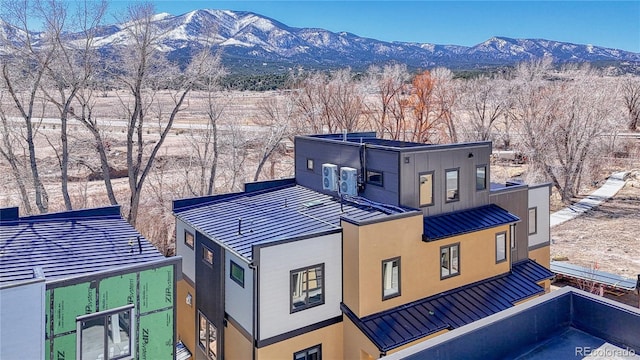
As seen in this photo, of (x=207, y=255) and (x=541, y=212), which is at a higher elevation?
(x=541, y=212)

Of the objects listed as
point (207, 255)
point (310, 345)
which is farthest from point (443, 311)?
point (207, 255)

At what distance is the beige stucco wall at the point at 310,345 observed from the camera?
8828 mm

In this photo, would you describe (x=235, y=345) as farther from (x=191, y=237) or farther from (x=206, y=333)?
(x=191, y=237)

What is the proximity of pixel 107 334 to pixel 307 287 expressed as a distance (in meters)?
3.70

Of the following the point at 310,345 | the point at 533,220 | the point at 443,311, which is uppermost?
the point at 533,220

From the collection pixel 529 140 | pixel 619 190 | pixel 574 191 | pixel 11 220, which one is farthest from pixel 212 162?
pixel 619 190

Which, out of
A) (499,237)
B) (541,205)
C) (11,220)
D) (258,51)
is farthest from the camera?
(258,51)

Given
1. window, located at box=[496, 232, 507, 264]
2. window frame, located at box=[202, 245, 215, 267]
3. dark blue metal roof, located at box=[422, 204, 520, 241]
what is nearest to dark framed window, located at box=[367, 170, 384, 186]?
dark blue metal roof, located at box=[422, 204, 520, 241]

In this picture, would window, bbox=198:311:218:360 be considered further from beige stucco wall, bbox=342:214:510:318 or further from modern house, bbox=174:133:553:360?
beige stucco wall, bbox=342:214:510:318

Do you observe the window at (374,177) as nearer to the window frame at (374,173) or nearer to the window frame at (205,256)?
the window frame at (374,173)

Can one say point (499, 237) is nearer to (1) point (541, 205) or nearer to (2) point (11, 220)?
(1) point (541, 205)

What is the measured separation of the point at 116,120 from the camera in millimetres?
22266

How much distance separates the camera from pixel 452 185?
36.8 ft

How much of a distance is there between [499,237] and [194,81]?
14.7m
